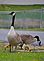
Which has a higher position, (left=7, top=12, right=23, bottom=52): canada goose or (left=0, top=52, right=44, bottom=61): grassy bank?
(left=7, top=12, right=23, bottom=52): canada goose

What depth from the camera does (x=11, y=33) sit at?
256 centimetres

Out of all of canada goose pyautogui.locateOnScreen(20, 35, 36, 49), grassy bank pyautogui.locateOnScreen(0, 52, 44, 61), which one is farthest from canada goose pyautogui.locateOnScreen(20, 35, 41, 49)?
grassy bank pyautogui.locateOnScreen(0, 52, 44, 61)

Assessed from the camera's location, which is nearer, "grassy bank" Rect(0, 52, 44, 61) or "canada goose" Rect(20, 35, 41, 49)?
"grassy bank" Rect(0, 52, 44, 61)

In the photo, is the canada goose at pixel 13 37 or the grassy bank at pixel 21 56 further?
the canada goose at pixel 13 37

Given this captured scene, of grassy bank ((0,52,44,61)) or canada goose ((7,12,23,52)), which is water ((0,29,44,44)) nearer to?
canada goose ((7,12,23,52))

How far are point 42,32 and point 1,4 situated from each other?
22.3 inches

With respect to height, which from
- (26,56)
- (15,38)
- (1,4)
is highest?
(1,4)

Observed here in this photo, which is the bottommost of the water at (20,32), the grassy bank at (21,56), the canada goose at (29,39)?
the grassy bank at (21,56)

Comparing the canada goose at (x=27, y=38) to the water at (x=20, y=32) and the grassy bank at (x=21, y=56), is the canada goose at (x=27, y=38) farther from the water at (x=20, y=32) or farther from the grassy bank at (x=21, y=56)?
the grassy bank at (x=21, y=56)

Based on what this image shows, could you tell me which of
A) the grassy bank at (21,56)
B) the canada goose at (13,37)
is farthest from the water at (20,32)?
the grassy bank at (21,56)

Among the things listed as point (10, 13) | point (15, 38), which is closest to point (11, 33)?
point (15, 38)

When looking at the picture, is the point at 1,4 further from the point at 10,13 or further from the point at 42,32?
the point at 42,32

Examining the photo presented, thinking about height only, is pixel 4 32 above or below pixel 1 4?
below

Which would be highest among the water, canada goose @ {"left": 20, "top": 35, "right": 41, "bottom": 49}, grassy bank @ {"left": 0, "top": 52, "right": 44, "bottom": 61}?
the water
